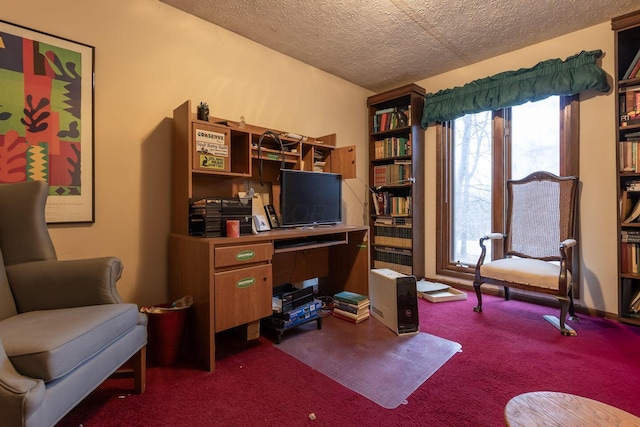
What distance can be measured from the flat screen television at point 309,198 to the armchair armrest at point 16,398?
1.67 meters

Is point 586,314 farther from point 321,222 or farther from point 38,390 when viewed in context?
point 38,390

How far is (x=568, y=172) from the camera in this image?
259 cm

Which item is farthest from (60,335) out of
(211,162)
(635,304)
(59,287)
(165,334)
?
(635,304)

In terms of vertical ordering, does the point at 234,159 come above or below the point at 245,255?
above

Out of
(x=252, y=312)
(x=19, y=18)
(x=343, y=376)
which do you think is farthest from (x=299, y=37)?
(x=343, y=376)

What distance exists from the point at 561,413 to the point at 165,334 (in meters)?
1.79

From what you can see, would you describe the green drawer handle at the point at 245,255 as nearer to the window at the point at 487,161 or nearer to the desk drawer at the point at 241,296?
the desk drawer at the point at 241,296

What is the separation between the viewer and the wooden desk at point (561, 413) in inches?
31.9

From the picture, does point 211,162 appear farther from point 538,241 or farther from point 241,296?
point 538,241

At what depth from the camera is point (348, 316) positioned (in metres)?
2.39

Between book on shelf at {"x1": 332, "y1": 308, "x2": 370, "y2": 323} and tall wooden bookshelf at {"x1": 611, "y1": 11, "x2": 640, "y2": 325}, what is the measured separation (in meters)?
1.90

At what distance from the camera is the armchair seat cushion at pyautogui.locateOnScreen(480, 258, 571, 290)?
213 centimetres

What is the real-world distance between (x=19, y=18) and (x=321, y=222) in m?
2.28

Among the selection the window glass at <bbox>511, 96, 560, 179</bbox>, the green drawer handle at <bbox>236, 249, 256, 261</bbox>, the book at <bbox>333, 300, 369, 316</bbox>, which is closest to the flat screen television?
the green drawer handle at <bbox>236, 249, 256, 261</bbox>
